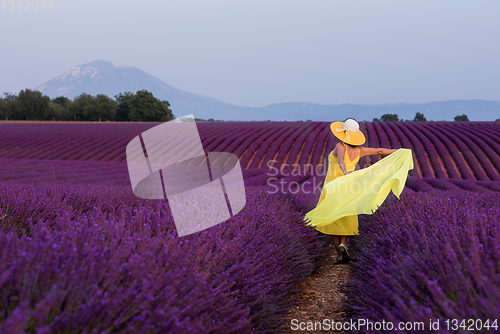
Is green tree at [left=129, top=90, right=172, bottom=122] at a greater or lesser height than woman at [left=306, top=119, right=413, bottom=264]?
greater

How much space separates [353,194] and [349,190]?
64 millimetres

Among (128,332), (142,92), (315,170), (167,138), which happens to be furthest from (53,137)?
(142,92)

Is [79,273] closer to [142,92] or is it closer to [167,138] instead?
[167,138]

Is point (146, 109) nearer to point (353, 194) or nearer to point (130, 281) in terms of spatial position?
point (353, 194)

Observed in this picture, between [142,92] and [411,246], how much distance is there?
55.8 meters

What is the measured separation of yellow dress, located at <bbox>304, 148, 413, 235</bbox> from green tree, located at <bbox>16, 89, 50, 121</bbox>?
62015mm

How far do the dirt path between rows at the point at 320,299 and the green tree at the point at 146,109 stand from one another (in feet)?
164

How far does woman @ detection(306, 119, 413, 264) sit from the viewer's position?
138 inches

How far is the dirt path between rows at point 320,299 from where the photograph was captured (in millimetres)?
2453

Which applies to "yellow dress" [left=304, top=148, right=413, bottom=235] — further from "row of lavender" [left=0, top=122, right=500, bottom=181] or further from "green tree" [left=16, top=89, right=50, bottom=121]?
"green tree" [left=16, top=89, right=50, bottom=121]

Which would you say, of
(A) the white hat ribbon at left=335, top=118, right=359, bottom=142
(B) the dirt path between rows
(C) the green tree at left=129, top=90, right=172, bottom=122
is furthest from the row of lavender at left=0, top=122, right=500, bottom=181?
(C) the green tree at left=129, top=90, right=172, bottom=122

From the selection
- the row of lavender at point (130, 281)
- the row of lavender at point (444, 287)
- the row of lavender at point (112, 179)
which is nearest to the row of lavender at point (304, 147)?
the row of lavender at point (112, 179)

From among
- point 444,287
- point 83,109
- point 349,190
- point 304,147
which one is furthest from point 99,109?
point 444,287

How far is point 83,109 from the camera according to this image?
55.9 m
